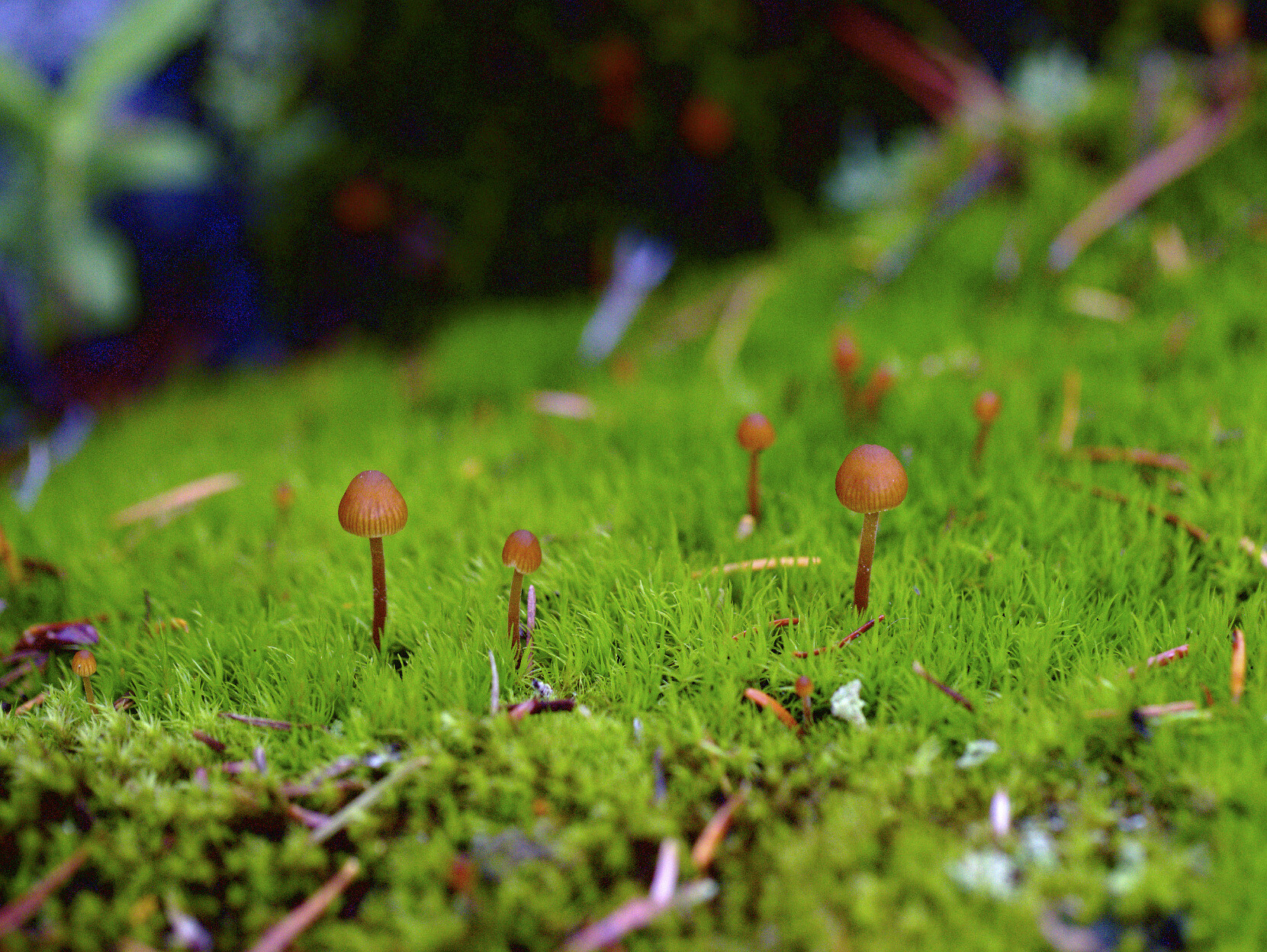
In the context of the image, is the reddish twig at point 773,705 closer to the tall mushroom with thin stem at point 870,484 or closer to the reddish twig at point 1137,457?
the tall mushroom with thin stem at point 870,484

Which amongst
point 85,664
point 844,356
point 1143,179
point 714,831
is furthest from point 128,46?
point 1143,179

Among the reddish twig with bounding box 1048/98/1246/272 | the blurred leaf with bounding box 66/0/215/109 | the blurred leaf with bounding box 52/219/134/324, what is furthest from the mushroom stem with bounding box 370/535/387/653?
the blurred leaf with bounding box 66/0/215/109

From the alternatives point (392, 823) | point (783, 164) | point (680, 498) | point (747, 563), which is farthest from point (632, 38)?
point (392, 823)

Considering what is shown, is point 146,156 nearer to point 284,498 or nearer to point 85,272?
point 85,272

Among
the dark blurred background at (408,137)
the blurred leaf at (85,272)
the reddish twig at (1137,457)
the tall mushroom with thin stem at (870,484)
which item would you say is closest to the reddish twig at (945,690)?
the tall mushroom with thin stem at (870,484)

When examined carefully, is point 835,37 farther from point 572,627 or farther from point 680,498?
point 572,627

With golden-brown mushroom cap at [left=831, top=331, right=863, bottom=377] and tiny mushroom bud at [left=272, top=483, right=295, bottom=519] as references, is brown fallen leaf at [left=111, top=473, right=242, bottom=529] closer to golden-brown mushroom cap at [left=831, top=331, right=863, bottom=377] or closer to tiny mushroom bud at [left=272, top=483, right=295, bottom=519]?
tiny mushroom bud at [left=272, top=483, right=295, bottom=519]
